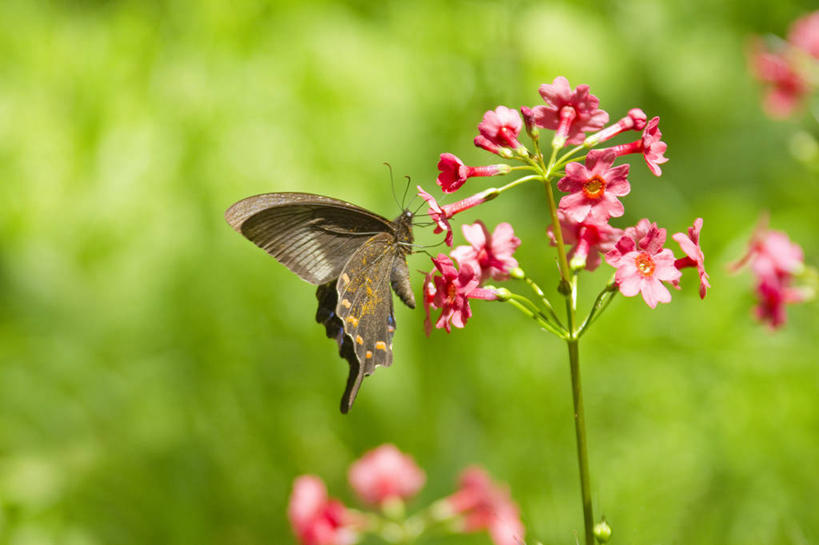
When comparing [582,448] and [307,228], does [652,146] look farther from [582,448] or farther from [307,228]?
[307,228]

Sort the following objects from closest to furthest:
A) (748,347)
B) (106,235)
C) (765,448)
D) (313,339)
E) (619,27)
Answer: (765,448) → (748,347) → (313,339) → (106,235) → (619,27)

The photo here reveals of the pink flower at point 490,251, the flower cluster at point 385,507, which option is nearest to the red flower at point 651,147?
the pink flower at point 490,251

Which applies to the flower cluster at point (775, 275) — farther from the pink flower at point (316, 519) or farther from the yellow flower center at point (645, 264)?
the pink flower at point (316, 519)

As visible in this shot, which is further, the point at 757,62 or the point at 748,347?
the point at 757,62

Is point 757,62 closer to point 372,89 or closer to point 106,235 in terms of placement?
point 372,89

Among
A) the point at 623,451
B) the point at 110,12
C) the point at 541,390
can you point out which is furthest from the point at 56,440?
the point at 110,12

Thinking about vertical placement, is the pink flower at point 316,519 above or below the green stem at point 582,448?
below
